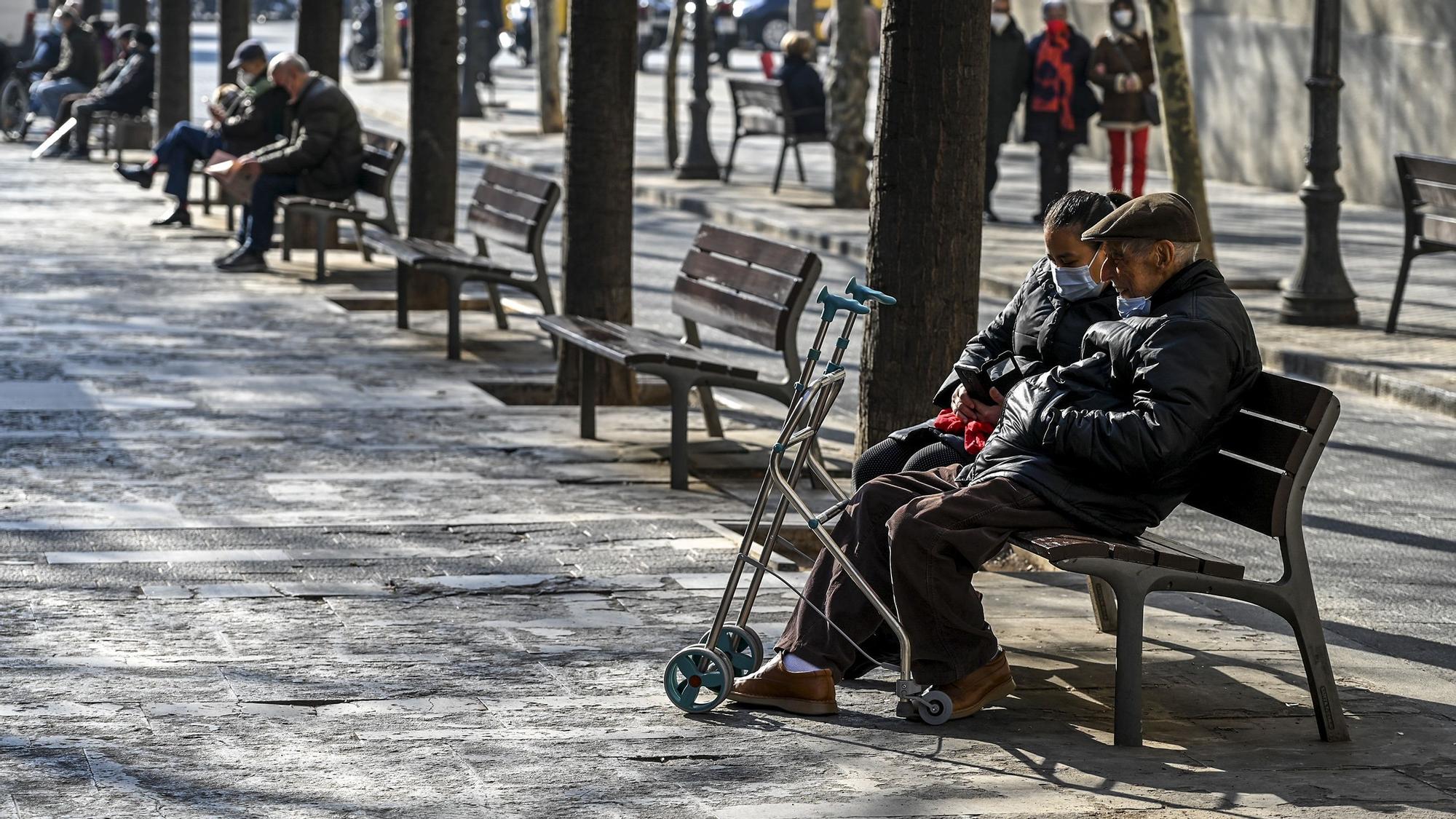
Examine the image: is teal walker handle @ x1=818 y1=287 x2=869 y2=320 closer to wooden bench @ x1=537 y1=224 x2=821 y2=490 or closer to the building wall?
wooden bench @ x1=537 y1=224 x2=821 y2=490

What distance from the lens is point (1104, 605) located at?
6.41 m

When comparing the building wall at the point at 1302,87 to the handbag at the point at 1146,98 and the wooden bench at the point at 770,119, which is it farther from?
the handbag at the point at 1146,98

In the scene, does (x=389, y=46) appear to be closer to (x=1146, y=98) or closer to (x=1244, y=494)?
(x=1146, y=98)

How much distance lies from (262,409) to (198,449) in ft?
3.32

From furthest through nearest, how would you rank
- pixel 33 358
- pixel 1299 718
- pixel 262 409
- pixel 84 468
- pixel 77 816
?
1. pixel 33 358
2. pixel 262 409
3. pixel 84 468
4. pixel 1299 718
5. pixel 77 816

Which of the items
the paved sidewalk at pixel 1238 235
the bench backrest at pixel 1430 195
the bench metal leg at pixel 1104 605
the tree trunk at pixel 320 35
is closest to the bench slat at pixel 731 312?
the bench metal leg at pixel 1104 605

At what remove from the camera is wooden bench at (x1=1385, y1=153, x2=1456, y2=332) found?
1336cm

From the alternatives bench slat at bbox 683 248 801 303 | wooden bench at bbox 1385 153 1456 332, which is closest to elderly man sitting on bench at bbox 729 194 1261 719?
bench slat at bbox 683 248 801 303

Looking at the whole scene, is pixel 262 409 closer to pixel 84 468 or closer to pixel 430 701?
pixel 84 468

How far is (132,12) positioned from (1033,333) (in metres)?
25.3

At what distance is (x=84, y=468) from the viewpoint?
28.3 feet

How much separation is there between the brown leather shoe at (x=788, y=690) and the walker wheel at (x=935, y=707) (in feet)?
0.77

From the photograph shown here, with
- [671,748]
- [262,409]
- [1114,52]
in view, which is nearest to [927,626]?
[671,748]

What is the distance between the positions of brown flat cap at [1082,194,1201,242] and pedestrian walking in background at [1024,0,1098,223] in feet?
46.4
